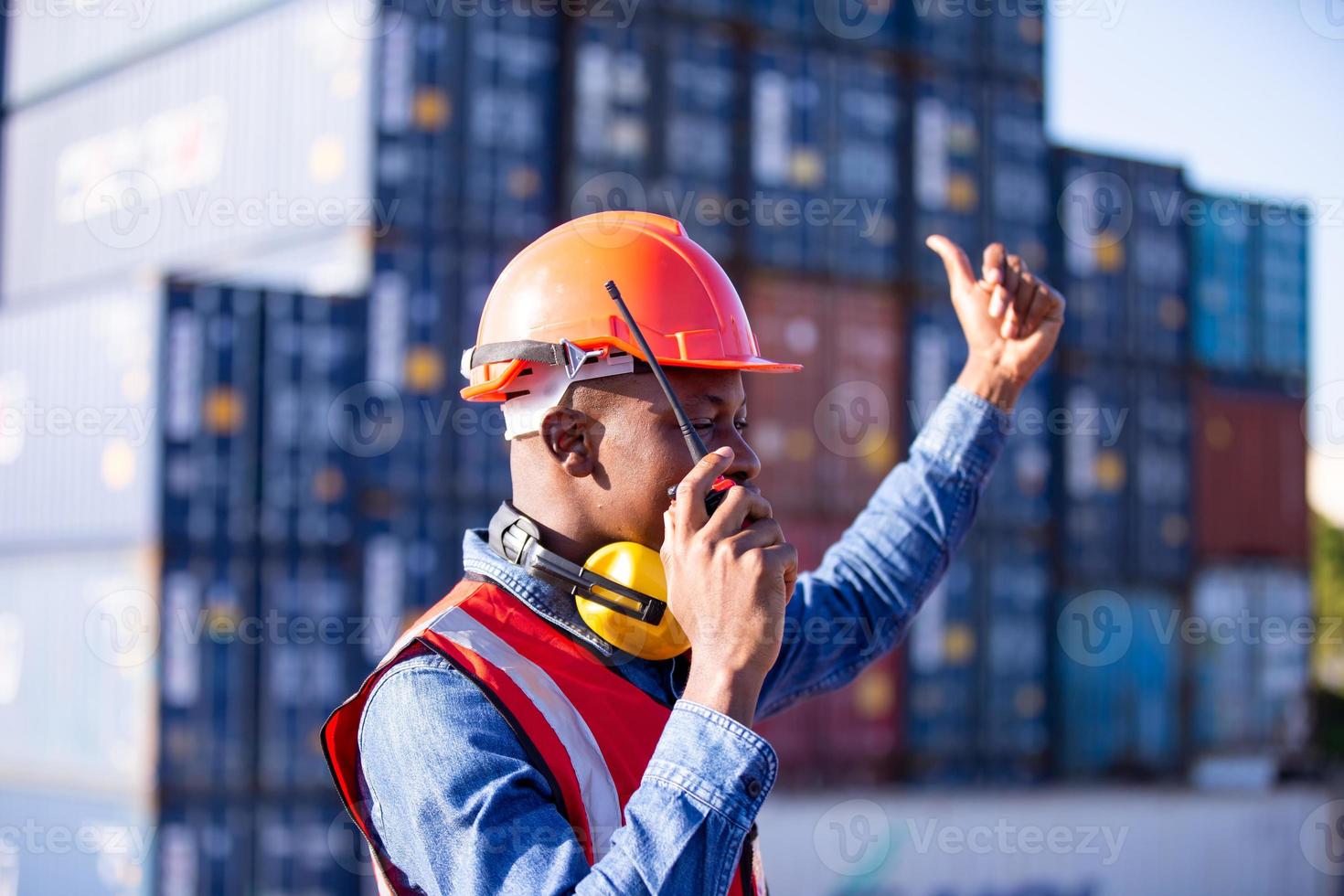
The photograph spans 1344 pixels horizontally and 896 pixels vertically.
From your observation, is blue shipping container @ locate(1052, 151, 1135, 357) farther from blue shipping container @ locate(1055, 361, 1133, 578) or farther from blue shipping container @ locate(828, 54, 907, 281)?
blue shipping container @ locate(828, 54, 907, 281)

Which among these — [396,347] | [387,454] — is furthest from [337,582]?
[396,347]

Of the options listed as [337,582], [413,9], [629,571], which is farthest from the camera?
[413,9]

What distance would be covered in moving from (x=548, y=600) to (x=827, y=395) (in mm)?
14097

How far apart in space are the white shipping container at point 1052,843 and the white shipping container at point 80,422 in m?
6.61

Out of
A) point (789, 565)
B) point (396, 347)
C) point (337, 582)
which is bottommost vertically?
point (337, 582)

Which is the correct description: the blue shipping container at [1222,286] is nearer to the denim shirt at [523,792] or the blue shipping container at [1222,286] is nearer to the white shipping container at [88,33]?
the white shipping container at [88,33]

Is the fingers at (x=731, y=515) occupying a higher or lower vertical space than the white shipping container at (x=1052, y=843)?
higher

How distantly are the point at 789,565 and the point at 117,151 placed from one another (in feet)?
60.5

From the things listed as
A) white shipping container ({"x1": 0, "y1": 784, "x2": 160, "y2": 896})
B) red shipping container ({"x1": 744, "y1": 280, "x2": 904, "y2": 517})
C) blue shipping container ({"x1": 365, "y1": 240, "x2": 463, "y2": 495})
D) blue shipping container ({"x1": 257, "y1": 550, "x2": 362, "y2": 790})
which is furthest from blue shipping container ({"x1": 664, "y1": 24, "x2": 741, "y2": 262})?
white shipping container ({"x1": 0, "y1": 784, "x2": 160, "y2": 896})

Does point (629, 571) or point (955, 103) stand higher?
point (955, 103)

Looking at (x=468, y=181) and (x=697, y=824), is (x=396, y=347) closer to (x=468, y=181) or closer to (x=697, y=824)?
(x=468, y=181)

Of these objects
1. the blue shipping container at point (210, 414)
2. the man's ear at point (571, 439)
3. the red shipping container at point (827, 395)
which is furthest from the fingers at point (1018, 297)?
the red shipping container at point (827, 395)

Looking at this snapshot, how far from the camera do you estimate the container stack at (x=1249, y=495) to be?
Result: 19.4m

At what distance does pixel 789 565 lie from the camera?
201 centimetres
